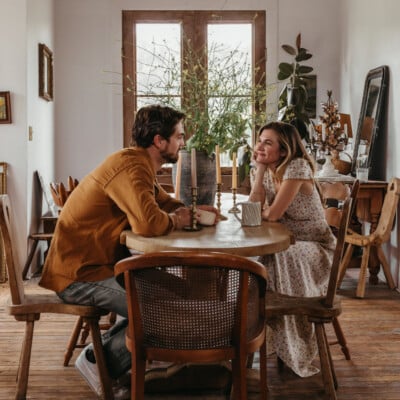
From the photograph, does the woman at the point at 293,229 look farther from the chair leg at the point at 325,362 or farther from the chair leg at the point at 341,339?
the chair leg at the point at 325,362

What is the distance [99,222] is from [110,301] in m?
0.34

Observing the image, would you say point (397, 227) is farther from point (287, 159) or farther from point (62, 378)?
point (62, 378)

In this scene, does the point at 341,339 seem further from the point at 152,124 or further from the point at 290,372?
the point at 152,124

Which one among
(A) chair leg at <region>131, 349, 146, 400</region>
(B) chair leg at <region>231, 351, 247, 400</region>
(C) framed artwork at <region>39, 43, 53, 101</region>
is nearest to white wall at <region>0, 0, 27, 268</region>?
(C) framed artwork at <region>39, 43, 53, 101</region>

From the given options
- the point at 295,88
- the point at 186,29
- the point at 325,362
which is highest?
the point at 186,29

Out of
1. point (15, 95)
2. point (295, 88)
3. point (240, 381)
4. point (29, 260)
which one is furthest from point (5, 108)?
point (240, 381)

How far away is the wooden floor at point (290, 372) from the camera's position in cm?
317

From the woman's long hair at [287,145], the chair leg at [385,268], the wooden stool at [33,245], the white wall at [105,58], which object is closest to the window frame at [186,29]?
the white wall at [105,58]

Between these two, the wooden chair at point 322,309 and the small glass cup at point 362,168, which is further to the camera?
the small glass cup at point 362,168

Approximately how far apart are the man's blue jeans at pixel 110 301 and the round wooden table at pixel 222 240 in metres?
0.20

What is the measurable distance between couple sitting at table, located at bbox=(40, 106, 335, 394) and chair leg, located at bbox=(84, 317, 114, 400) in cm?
9

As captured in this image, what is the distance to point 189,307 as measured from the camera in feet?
7.03

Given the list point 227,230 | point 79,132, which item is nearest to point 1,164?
point 79,132

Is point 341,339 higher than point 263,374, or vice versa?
point 263,374
